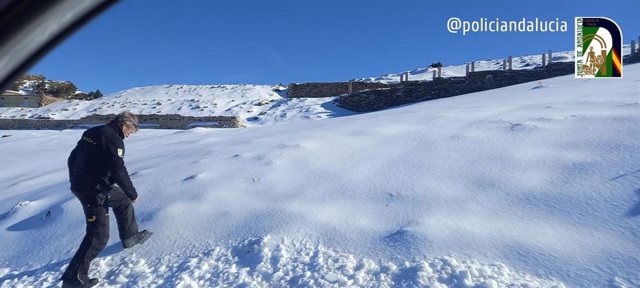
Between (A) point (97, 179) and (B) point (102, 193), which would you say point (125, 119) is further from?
(B) point (102, 193)

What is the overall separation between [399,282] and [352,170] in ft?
7.79

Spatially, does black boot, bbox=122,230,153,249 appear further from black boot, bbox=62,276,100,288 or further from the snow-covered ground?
black boot, bbox=62,276,100,288

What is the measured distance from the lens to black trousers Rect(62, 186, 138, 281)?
4008mm

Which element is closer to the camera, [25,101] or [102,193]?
[102,193]

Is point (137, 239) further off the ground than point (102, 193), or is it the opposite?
point (102, 193)

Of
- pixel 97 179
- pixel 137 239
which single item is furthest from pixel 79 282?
pixel 97 179

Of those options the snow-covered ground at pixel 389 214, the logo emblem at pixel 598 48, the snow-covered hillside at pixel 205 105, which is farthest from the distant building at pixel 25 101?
the logo emblem at pixel 598 48

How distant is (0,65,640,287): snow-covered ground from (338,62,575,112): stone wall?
40.0 feet

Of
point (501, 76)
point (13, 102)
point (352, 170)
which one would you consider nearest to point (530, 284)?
point (352, 170)

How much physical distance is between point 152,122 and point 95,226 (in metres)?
15.4

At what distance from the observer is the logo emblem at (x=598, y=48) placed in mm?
12734

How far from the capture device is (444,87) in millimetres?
19406

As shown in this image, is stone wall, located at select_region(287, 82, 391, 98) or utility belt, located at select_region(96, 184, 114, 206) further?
stone wall, located at select_region(287, 82, 391, 98)

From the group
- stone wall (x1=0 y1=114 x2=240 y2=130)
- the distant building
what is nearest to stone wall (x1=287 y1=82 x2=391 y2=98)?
stone wall (x1=0 y1=114 x2=240 y2=130)
